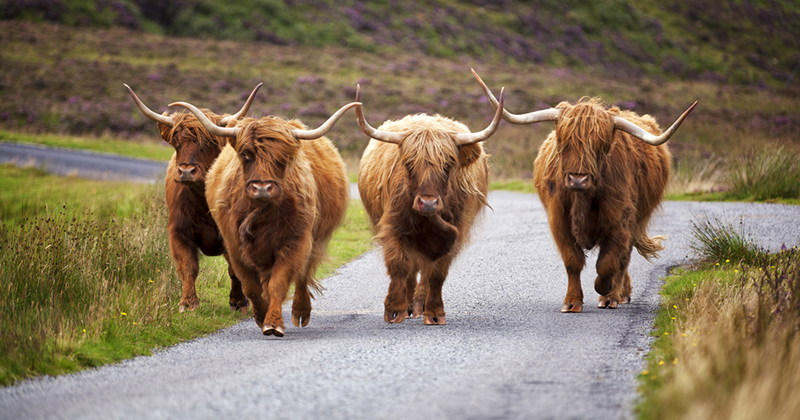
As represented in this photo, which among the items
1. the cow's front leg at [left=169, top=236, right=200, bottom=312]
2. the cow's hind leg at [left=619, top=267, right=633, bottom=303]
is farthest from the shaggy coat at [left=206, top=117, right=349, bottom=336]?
the cow's hind leg at [left=619, top=267, right=633, bottom=303]

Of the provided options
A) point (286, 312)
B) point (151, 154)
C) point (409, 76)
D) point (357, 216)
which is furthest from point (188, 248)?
point (409, 76)

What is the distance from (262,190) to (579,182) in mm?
2518

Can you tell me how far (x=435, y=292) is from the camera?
19.5 ft

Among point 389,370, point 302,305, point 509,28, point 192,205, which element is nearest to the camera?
point 389,370

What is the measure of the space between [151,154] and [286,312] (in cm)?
1864

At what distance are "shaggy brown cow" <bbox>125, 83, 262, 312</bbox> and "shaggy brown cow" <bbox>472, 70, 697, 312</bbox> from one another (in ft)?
8.22

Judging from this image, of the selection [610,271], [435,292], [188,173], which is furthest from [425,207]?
[188,173]

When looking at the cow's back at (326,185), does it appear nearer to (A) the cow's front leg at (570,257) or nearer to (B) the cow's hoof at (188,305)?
(B) the cow's hoof at (188,305)

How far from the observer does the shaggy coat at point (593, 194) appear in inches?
241

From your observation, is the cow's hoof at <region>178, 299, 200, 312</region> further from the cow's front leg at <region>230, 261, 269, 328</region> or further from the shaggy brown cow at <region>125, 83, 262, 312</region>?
the cow's front leg at <region>230, 261, 269, 328</region>

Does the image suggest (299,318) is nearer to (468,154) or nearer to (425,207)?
(425,207)

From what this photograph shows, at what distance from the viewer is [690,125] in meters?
27.7

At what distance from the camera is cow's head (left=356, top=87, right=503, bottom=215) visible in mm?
5566

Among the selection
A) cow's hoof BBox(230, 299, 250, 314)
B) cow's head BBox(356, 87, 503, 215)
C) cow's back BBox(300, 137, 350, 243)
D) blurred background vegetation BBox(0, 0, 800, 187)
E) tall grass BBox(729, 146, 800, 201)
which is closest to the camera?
cow's head BBox(356, 87, 503, 215)
